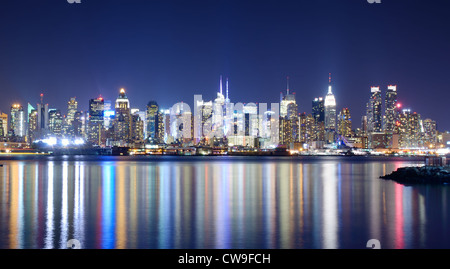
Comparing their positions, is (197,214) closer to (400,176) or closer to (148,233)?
(148,233)

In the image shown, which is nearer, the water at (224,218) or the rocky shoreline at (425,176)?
the water at (224,218)

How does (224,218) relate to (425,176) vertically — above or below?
below

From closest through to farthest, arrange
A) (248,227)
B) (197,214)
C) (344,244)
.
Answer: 1. (344,244)
2. (248,227)
3. (197,214)

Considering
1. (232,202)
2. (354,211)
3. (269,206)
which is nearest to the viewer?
(354,211)

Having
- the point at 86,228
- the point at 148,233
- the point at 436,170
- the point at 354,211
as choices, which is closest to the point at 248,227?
the point at 148,233

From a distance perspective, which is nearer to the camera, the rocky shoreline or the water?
the water

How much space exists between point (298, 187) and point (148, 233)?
20.9 m

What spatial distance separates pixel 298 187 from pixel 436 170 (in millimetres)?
10678

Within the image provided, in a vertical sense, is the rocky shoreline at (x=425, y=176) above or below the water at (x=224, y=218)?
above

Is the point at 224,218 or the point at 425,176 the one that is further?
the point at 425,176

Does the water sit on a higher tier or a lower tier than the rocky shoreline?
Answer: lower

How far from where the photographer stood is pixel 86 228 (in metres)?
17.5
